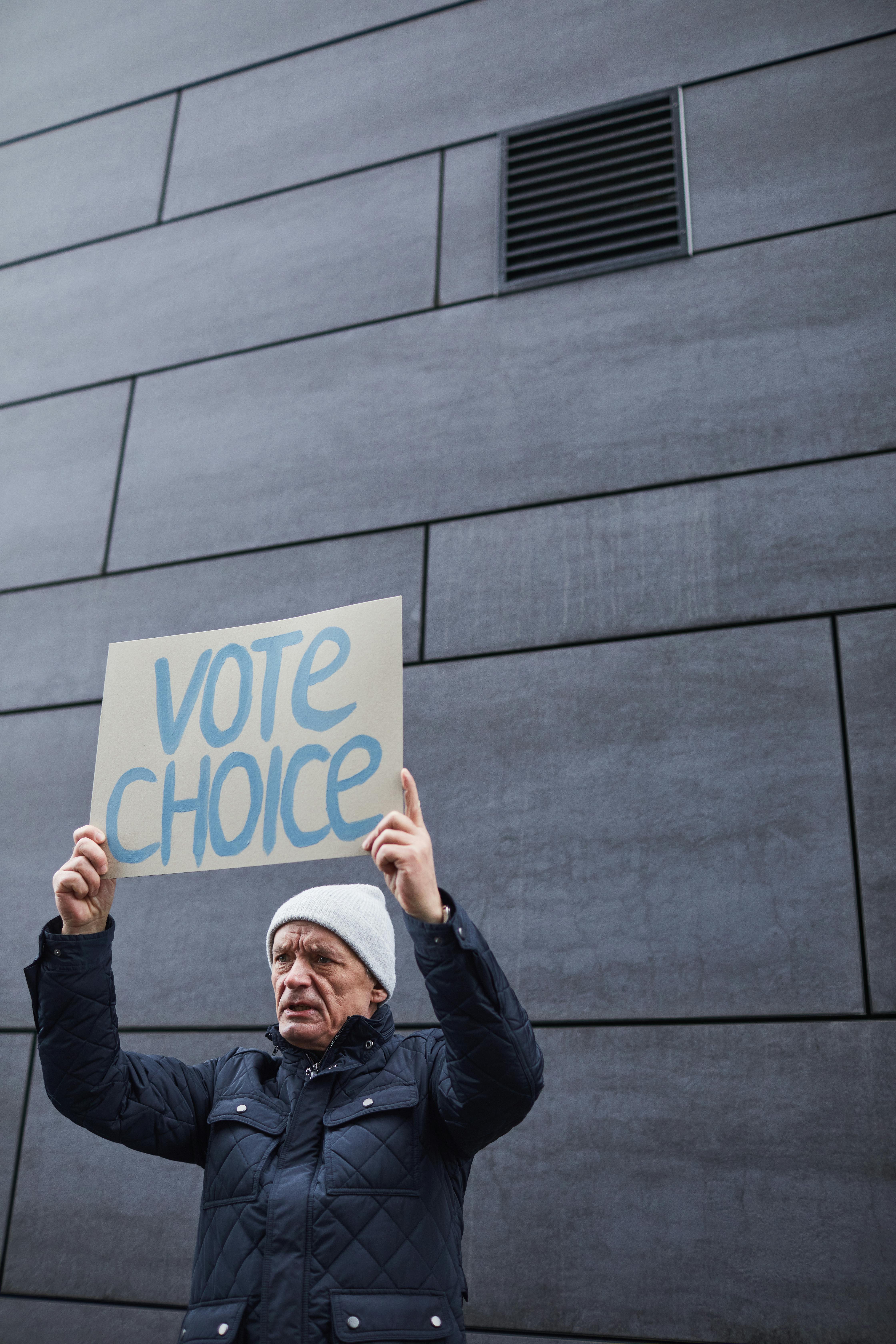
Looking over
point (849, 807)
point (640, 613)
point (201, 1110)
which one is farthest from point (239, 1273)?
point (640, 613)

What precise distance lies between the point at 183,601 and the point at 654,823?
172 cm

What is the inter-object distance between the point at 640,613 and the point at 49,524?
85.2 inches

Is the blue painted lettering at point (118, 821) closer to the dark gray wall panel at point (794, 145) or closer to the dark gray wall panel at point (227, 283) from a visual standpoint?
the dark gray wall panel at point (227, 283)

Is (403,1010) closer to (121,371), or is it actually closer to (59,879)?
(59,879)

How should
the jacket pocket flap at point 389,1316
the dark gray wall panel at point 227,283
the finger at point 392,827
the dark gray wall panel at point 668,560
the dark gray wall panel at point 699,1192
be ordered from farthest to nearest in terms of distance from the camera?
the dark gray wall panel at point 227,283 < the dark gray wall panel at point 668,560 < the dark gray wall panel at point 699,1192 < the finger at point 392,827 < the jacket pocket flap at point 389,1316

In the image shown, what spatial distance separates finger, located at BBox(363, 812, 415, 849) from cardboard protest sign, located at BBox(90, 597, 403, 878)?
37mm

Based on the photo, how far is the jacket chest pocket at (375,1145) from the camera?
1841mm

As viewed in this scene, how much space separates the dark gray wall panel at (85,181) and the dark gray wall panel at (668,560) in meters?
2.14

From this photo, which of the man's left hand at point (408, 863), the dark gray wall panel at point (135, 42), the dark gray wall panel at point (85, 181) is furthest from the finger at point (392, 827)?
the dark gray wall panel at point (135, 42)

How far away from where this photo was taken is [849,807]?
9.40 ft

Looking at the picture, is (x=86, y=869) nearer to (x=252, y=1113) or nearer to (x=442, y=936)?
(x=252, y=1113)

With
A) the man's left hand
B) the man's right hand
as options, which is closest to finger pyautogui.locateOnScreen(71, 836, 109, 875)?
the man's right hand

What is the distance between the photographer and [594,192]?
3.88m

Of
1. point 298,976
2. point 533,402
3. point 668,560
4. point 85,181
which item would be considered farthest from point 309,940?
point 85,181
